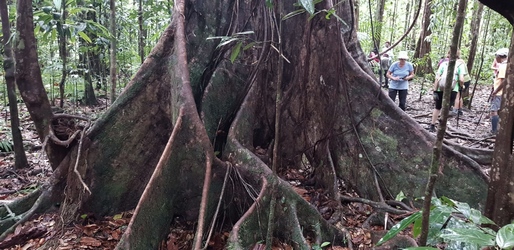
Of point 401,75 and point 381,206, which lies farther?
point 401,75

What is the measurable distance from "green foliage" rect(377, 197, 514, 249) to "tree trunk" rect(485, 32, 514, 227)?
2.06ft

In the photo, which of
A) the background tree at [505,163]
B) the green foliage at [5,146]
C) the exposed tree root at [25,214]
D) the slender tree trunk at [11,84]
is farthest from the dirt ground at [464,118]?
the green foliage at [5,146]

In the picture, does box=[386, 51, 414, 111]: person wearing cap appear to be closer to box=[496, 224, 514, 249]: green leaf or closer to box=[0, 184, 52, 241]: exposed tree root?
box=[0, 184, 52, 241]: exposed tree root

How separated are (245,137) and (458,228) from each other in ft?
8.58

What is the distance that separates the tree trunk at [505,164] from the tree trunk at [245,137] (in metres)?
1.29

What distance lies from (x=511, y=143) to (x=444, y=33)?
19.7 m

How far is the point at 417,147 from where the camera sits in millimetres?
3623

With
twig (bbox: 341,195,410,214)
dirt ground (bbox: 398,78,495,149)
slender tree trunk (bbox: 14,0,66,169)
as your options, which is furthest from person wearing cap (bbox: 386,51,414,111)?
slender tree trunk (bbox: 14,0,66,169)

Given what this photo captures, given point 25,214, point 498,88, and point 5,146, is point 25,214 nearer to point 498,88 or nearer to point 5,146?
point 5,146

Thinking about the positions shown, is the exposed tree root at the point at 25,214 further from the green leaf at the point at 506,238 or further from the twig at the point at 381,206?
the green leaf at the point at 506,238

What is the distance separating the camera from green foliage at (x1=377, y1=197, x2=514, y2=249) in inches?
46.2

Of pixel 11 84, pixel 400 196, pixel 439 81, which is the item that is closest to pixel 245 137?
pixel 400 196

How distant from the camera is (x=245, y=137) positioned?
12.4 ft

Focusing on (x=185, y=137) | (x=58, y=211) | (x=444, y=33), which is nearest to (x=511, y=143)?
(x=185, y=137)
